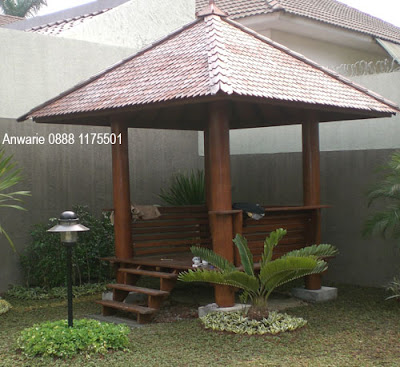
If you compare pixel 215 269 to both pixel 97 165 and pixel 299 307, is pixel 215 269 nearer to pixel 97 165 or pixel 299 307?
pixel 299 307

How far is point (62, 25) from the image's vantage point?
14133mm

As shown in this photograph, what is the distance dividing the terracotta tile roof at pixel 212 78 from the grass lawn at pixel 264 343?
9.23 feet

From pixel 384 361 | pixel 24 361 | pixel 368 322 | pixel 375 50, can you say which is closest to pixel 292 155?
pixel 368 322

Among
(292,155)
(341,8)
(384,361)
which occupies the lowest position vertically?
(384,361)

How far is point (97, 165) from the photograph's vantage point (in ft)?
38.7

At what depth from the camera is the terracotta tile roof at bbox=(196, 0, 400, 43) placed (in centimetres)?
1655

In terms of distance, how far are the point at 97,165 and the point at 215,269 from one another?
402cm

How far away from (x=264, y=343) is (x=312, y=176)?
3299 mm

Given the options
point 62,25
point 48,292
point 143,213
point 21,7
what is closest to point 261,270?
point 143,213

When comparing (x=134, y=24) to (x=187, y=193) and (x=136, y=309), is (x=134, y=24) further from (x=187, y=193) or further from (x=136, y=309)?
(x=136, y=309)

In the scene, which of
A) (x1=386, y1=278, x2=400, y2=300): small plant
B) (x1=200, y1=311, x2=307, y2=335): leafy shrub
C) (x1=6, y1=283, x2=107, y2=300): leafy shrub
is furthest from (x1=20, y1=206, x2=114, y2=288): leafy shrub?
(x1=386, y1=278, x2=400, y2=300): small plant

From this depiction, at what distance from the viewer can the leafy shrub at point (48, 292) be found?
10.3 metres

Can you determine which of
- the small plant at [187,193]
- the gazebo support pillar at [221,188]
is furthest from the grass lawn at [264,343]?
the small plant at [187,193]

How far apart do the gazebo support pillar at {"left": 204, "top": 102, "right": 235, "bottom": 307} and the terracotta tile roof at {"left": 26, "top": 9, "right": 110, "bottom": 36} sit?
6.22 metres
